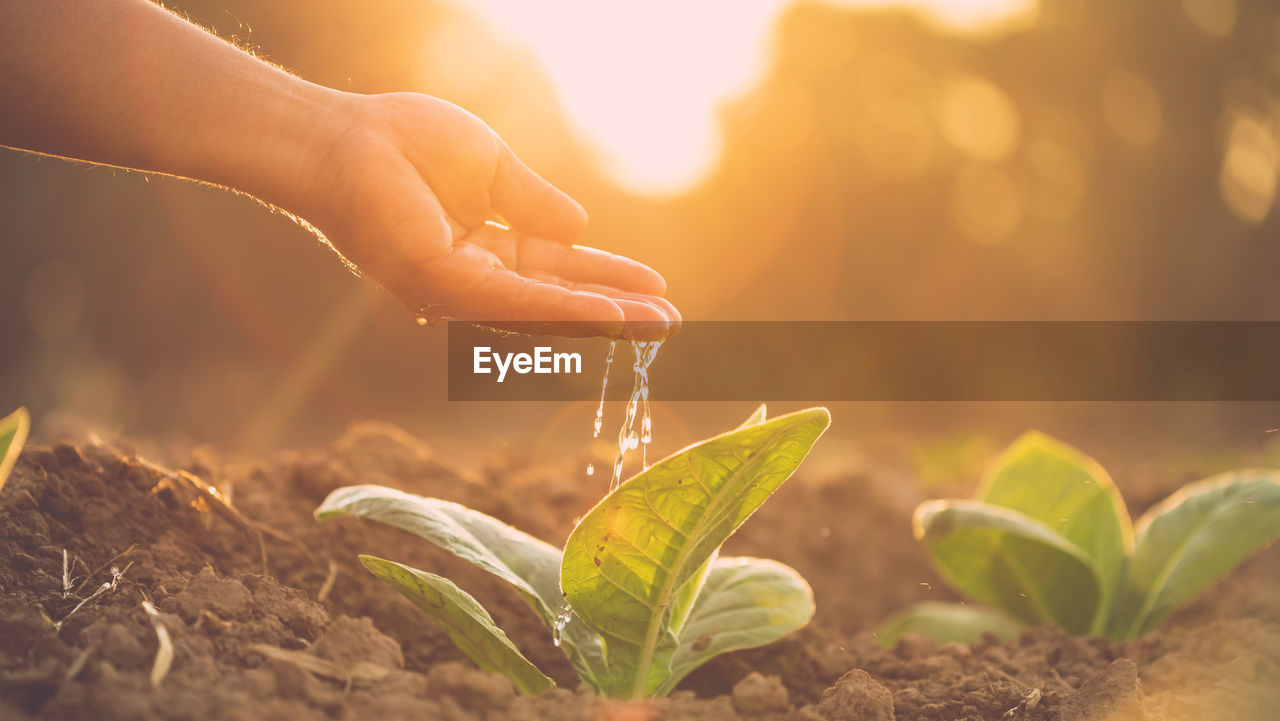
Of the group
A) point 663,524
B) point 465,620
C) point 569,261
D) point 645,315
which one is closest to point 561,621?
point 465,620

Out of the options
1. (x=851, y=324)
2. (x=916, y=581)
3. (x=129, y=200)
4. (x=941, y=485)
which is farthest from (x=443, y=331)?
(x=916, y=581)

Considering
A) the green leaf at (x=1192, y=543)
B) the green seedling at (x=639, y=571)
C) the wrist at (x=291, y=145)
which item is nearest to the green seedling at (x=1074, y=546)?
the green leaf at (x=1192, y=543)

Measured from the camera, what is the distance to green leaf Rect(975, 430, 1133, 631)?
227cm

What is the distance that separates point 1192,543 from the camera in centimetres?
212

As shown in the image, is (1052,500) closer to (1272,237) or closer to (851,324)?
(1272,237)

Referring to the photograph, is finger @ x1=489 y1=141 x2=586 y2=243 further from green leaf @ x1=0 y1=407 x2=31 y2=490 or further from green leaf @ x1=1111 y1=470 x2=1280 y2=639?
green leaf @ x1=1111 y1=470 x2=1280 y2=639

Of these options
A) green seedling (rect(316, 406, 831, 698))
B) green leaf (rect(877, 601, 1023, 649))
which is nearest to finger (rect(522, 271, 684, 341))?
green seedling (rect(316, 406, 831, 698))

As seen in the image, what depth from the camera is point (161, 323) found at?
9.20 metres

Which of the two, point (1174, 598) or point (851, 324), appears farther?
point (851, 324)

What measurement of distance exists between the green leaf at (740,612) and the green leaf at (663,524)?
0.20 m

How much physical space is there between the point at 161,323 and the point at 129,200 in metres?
1.37

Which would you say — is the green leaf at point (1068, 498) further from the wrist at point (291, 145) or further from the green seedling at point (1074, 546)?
the wrist at point (291, 145)

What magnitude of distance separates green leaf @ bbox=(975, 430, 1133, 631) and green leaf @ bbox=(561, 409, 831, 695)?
4.49ft

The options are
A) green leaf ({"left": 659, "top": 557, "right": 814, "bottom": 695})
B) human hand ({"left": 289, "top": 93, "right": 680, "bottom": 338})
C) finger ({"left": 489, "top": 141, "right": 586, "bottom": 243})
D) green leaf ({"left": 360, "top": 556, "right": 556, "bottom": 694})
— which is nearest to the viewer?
green leaf ({"left": 360, "top": 556, "right": 556, "bottom": 694})
